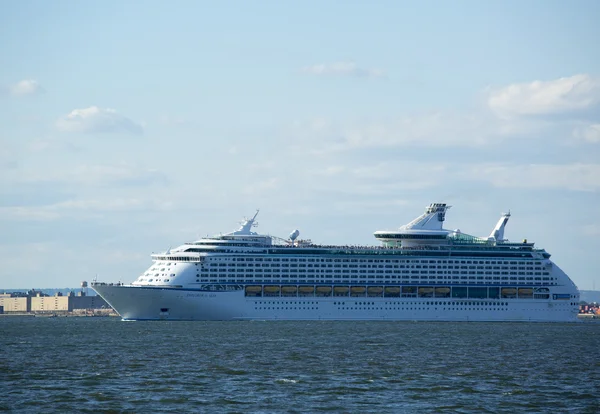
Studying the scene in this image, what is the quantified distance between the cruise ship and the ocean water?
2050 centimetres

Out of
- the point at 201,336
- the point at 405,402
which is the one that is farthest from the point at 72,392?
the point at 201,336

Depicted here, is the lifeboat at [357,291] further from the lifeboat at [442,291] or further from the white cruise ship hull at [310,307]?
the lifeboat at [442,291]

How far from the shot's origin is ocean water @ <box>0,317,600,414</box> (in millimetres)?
55438

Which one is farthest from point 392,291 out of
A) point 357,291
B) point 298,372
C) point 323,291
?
point 298,372

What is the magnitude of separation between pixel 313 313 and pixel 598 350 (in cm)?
4876

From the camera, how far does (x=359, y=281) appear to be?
142375mm

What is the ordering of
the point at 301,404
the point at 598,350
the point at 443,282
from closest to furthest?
the point at 301,404
the point at 598,350
the point at 443,282

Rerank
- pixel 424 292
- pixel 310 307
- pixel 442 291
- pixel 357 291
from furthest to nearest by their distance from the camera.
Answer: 1. pixel 442 291
2. pixel 424 292
3. pixel 357 291
4. pixel 310 307

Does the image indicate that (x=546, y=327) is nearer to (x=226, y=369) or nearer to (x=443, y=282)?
(x=443, y=282)

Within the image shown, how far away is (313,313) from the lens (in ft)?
453

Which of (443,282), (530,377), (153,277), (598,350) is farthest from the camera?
(443,282)

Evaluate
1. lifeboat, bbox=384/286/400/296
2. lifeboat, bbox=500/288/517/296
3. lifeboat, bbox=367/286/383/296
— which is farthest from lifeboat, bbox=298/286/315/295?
lifeboat, bbox=500/288/517/296

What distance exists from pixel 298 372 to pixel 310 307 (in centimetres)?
6867

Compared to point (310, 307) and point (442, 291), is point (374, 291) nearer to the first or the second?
point (442, 291)
